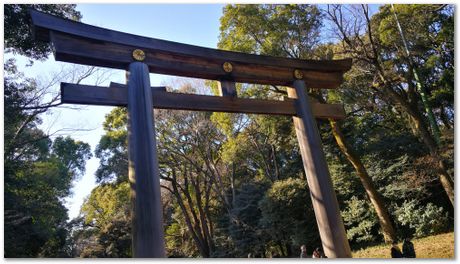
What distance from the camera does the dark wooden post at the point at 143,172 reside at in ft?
11.2

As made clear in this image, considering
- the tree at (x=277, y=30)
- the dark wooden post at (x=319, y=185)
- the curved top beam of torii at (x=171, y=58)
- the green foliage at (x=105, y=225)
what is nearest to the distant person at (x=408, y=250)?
the dark wooden post at (x=319, y=185)

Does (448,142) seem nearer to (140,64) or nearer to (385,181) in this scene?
(385,181)

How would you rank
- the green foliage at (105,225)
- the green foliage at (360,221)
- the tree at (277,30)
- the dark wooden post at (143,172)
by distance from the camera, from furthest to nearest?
the green foliage at (105,225), the green foliage at (360,221), the tree at (277,30), the dark wooden post at (143,172)

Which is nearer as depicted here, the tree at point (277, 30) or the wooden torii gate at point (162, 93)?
the wooden torii gate at point (162, 93)

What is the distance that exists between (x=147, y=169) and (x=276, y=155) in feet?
53.2

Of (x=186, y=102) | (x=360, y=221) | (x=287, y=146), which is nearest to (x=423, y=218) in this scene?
(x=360, y=221)

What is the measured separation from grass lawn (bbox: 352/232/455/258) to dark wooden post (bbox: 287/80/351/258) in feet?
15.2

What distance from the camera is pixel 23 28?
26.1 ft

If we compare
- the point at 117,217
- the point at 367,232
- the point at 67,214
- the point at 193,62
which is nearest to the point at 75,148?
the point at 67,214

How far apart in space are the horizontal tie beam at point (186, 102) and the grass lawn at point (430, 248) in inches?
195

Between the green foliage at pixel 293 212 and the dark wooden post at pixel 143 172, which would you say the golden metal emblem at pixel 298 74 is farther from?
the green foliage at pixel 293 212

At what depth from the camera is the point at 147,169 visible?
11.9 feet

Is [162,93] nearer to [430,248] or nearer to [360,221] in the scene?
[430,248]

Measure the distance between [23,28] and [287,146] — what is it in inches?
465
